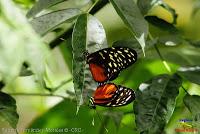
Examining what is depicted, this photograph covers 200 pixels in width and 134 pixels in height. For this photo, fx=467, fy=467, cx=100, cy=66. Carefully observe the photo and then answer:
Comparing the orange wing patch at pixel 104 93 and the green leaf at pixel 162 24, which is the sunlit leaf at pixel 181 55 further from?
the orange wing patch at pixel 104 93

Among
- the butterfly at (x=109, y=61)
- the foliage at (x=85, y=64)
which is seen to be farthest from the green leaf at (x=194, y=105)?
the butterfly at (x=109, y=61)

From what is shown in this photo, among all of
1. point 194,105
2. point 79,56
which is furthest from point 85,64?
point 194,105

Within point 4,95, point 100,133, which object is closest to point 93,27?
point 4,95

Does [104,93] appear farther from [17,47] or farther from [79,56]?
[17,47]

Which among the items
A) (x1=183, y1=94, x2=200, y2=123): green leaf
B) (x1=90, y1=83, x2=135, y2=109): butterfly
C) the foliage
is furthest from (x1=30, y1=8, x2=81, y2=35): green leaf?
(x1=183, y1=94, x2=200, y2=123): green leaf

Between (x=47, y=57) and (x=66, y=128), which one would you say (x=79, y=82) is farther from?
(x=66, y=128)

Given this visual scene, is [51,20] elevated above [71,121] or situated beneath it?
elevated above
